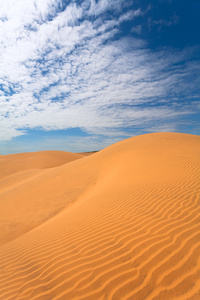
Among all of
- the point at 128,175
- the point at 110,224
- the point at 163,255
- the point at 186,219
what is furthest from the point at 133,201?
the point at 128,175

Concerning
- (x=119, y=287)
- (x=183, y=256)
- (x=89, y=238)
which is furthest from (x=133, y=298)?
(x=89, y=238)

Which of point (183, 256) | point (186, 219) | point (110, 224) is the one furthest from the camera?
point (110, 224)

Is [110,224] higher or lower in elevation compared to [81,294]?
higher

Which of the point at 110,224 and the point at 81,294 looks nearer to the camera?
the point at 81,294

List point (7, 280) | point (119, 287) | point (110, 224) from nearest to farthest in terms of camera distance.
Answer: point (119, 287)
point (7, 280)
point (110, 224)

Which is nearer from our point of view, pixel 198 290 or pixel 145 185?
pixel 198 290

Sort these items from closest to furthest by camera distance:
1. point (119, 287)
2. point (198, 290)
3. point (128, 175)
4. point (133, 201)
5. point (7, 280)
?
point (198, 290), point (119, 287), point (7, 280), point (133, 201), point (128, 175)

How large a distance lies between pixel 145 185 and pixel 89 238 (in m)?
4.18

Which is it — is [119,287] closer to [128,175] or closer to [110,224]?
[110,224]

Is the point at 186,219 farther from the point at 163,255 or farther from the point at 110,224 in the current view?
the point at 110,224

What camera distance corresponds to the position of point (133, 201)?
227 inches

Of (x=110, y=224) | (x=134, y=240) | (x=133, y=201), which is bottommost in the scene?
(x=134, y=240)

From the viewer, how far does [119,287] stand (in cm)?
247

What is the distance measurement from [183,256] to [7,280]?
3.61 meters
